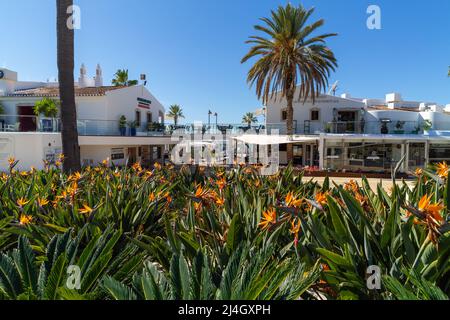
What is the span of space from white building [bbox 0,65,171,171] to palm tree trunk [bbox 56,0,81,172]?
442 inches

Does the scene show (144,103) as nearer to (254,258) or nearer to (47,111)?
(47,111)

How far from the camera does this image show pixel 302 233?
237cm

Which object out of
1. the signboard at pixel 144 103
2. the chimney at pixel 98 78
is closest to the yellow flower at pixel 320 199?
the signboard at pixel 144 103

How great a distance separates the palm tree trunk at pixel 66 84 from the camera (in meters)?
7.25

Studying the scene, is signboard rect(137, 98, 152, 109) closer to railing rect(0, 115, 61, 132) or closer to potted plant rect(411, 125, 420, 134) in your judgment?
railing rect(0, 115, 61, 132)

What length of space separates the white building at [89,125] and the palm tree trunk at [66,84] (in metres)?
11.2

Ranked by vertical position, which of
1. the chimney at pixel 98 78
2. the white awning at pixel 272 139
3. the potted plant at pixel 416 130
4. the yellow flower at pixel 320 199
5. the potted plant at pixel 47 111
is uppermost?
the chimney at pixel 98 78

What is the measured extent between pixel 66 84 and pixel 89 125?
40.8 feet

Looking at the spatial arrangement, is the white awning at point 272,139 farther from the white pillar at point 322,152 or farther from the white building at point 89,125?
the white building at point 89,125

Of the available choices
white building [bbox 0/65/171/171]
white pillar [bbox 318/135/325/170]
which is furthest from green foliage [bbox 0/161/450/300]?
white pillar [bbox 318/135/325/170]

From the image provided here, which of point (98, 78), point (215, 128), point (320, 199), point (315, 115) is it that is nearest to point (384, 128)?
point (315, 115)
